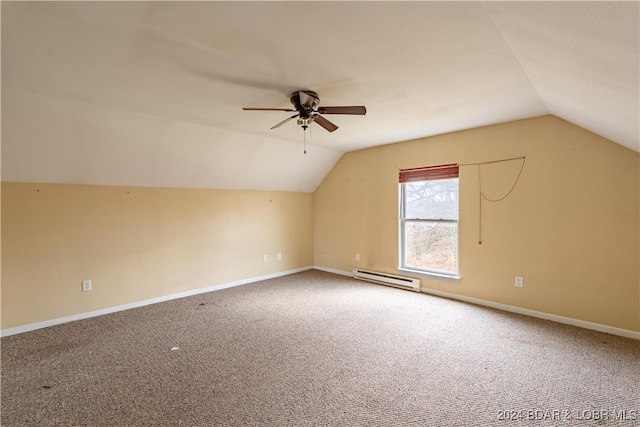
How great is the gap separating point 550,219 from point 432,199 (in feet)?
4.58

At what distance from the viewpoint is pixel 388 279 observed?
181 inches

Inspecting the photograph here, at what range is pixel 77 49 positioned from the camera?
1.78m

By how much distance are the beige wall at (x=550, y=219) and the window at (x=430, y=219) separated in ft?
0.44

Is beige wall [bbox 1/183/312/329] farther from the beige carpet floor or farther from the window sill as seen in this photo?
the window sill

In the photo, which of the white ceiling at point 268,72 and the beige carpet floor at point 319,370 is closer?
the white ceiling at point 268,72

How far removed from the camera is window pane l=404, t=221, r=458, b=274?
4.06 m

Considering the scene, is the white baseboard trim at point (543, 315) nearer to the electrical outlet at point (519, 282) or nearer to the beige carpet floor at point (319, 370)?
the beige carpet floor at point (319, 370)

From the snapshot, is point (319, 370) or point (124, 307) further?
point (124, 307)

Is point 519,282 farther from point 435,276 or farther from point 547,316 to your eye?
point 435,276

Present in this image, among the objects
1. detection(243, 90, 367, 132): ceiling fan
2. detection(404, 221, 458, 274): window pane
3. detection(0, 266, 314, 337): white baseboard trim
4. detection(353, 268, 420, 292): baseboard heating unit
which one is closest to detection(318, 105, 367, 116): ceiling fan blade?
detection(243, 90, 367, 132): ceiling fan

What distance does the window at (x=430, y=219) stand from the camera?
4.04 m

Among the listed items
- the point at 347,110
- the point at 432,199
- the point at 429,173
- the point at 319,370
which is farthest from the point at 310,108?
the point at 432,199

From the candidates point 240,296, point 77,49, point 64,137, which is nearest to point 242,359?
point 240,296

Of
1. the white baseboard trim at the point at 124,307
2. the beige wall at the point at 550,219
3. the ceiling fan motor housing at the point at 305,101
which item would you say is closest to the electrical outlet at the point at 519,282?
the beige wall at the point at 550,219
